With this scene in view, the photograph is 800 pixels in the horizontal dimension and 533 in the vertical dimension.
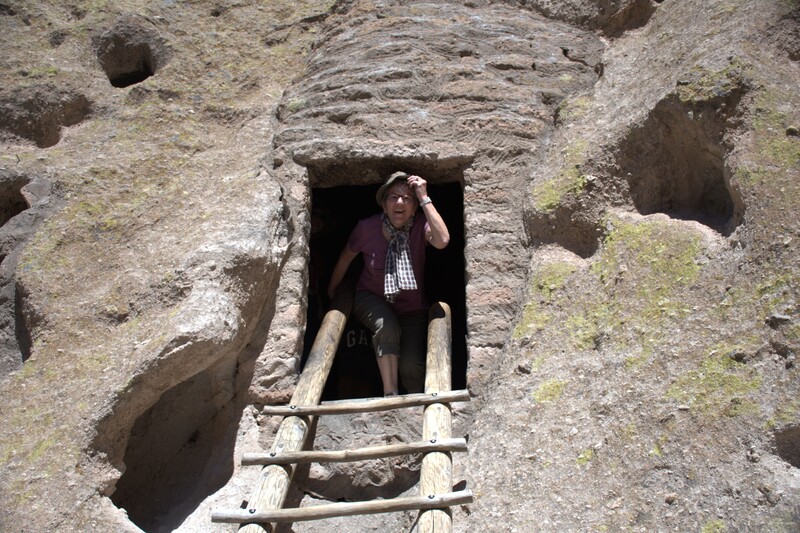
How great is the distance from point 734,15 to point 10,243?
3.55 metres

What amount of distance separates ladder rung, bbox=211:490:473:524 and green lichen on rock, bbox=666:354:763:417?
0.82 metres

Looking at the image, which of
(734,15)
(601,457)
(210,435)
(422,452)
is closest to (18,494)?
(210,435)

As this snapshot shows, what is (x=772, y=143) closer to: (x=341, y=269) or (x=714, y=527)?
(x=714, y=527)

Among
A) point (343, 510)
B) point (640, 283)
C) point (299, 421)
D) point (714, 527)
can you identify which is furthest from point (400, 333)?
point (714, 527)

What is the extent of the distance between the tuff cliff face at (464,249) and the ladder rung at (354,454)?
15cm

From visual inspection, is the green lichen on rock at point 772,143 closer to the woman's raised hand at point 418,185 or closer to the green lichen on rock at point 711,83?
the green lichen on rock at point 711,83

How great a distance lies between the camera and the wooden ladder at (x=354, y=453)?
3.00 m

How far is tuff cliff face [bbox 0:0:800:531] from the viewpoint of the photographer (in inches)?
119

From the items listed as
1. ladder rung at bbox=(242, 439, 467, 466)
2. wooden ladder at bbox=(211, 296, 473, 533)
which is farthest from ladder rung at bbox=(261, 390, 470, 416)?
ladder rung at bbox=(242, 439, 467, 466)

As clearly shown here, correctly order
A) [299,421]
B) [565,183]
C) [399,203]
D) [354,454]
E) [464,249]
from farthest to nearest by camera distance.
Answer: [399,203]
[464,249]
[565,183]
[299,421]
[354,454]

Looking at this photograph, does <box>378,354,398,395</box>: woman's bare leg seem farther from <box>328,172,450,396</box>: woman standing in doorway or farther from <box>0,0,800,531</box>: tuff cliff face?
<box>0,0,800,531</box>: tuff cliff face

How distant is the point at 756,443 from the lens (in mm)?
2707

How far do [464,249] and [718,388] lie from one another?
162cm

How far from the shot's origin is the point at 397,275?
434cm
